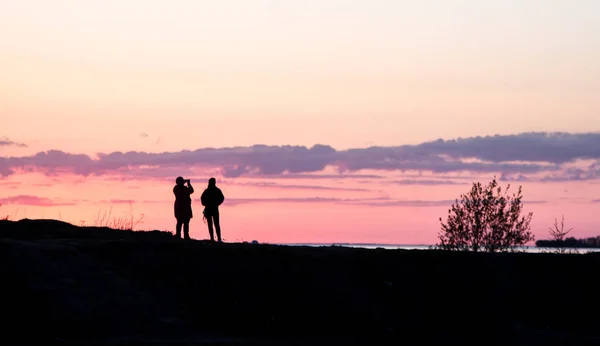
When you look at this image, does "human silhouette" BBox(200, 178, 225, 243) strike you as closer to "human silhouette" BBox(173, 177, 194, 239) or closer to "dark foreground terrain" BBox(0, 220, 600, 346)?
"human silhouette" BBox(173, 177, 194, 239)

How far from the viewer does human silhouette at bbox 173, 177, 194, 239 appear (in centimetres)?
3491

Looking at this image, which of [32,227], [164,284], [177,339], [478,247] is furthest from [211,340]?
[478,247]

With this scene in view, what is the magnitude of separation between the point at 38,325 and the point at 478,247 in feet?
85.2

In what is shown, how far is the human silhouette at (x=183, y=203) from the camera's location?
34906 millimetres

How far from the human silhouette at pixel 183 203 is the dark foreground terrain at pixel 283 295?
3.87 metres

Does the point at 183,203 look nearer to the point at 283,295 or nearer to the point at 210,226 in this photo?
the point at 210,226

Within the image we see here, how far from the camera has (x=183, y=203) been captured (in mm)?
35156

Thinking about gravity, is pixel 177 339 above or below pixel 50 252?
below

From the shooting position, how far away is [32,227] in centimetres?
3881

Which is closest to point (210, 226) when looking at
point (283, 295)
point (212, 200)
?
point (212, 200)

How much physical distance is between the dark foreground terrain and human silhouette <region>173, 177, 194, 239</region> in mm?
3873

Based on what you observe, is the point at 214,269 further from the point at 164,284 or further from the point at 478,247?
the point at 478,247

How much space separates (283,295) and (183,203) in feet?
23.1

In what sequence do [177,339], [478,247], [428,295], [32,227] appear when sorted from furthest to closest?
[478,247], [32,227], [428,295], [177,339]
